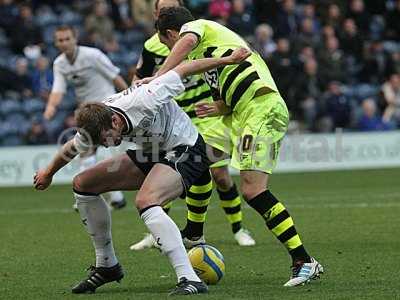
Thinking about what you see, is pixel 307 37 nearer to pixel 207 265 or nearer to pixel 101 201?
pixel 207 265

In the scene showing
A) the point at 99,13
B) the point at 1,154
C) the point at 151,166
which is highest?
the point at 151,166

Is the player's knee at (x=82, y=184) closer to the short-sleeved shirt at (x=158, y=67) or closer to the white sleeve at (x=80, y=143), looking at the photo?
the white sleeve at (x=80, y=143)

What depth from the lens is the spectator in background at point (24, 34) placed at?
2241 centimetres

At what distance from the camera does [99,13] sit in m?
22.7

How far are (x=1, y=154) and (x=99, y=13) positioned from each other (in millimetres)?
4532

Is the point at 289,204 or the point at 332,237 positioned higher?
the point at 332,237

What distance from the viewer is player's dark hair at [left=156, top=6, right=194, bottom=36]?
833 cm

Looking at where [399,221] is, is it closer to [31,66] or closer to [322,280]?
[322,280]

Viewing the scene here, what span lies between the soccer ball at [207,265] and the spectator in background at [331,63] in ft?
50.1

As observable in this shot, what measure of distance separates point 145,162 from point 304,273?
1435mm

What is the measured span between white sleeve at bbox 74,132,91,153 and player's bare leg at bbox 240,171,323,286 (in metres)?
1.35

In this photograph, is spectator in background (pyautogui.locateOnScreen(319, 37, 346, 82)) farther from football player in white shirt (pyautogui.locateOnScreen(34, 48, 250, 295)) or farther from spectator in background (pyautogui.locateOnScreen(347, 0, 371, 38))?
football player in white shirt (pyautogui.locateOnScreen(34, 48, 250, 295))

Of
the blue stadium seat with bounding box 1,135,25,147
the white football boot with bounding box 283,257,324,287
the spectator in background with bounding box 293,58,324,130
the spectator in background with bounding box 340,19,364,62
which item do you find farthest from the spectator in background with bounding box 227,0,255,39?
the white football boot with bounding box 283,257,324,287

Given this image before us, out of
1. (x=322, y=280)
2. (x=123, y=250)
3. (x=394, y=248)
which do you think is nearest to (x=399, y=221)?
(x=394, y=248)
